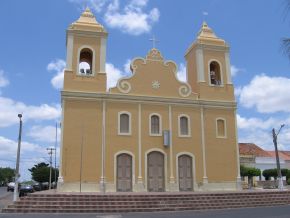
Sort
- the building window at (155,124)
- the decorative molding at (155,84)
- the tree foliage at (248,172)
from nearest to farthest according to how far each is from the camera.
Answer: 1. the building window at (155,124)
2. the decorative molding at (155,84)
3. the tree foliage at (248,172)

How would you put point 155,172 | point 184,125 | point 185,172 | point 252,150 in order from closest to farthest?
1. point 155,172
2. point 185,172
3. point 184,125
4. point 252,150

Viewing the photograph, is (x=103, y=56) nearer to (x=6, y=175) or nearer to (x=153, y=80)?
(x=153, y=80)

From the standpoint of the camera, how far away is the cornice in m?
26.5

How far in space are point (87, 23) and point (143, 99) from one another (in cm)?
655

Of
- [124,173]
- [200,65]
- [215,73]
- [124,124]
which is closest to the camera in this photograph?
[124,173]

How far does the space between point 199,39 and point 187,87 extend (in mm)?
3925

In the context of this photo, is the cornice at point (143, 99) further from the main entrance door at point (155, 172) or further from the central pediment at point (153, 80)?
the main entrance door at point (155, 172)

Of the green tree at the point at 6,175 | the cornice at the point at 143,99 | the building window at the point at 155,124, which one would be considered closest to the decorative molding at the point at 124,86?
the cornice at the point at 143,99

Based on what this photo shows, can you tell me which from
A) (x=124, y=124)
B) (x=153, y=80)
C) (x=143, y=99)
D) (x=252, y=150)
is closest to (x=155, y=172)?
(x=124, y=124)

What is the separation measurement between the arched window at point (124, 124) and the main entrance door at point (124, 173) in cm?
158

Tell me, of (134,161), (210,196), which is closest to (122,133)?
(134,161)

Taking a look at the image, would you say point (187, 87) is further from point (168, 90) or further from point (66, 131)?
point (66, 131)

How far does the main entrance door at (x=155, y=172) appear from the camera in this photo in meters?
26.8

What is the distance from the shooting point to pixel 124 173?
2642 centimetres
